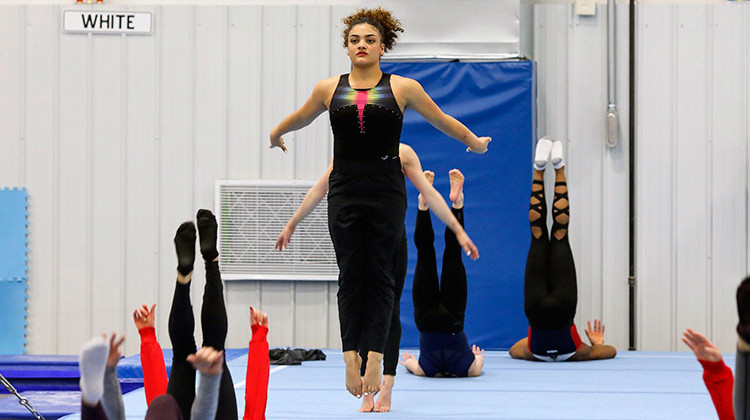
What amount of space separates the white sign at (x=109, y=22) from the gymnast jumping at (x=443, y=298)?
353 cm

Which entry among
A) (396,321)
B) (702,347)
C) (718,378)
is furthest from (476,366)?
(702,347)

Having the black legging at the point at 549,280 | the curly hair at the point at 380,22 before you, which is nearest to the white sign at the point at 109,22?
the black legging at the point at 549,280

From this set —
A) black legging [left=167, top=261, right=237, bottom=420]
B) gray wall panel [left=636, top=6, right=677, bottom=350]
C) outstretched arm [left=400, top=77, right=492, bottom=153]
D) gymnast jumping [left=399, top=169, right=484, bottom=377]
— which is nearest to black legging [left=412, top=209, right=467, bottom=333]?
gymnast jumping [left=399, top=169, right=484, bottom=377]

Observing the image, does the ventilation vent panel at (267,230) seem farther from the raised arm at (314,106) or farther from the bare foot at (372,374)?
the bare foot at (372,374)

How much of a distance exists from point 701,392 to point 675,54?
11.0 ft

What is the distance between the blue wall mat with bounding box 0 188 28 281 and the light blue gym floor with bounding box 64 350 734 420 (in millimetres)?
2422

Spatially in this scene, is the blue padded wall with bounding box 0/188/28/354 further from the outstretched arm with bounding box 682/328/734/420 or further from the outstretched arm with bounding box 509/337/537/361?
the outstretched arm with bounding box 682/328/734/420

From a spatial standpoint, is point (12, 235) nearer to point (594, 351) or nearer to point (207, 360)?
point (594, 351)

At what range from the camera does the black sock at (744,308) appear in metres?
2.34

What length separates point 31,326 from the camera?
7.73 m

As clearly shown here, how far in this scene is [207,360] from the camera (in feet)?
8.37

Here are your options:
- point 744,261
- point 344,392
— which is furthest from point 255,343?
point 744,261

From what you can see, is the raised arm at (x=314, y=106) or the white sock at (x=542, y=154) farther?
the white sock at (x=542, y=154)

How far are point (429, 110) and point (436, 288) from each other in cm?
183
